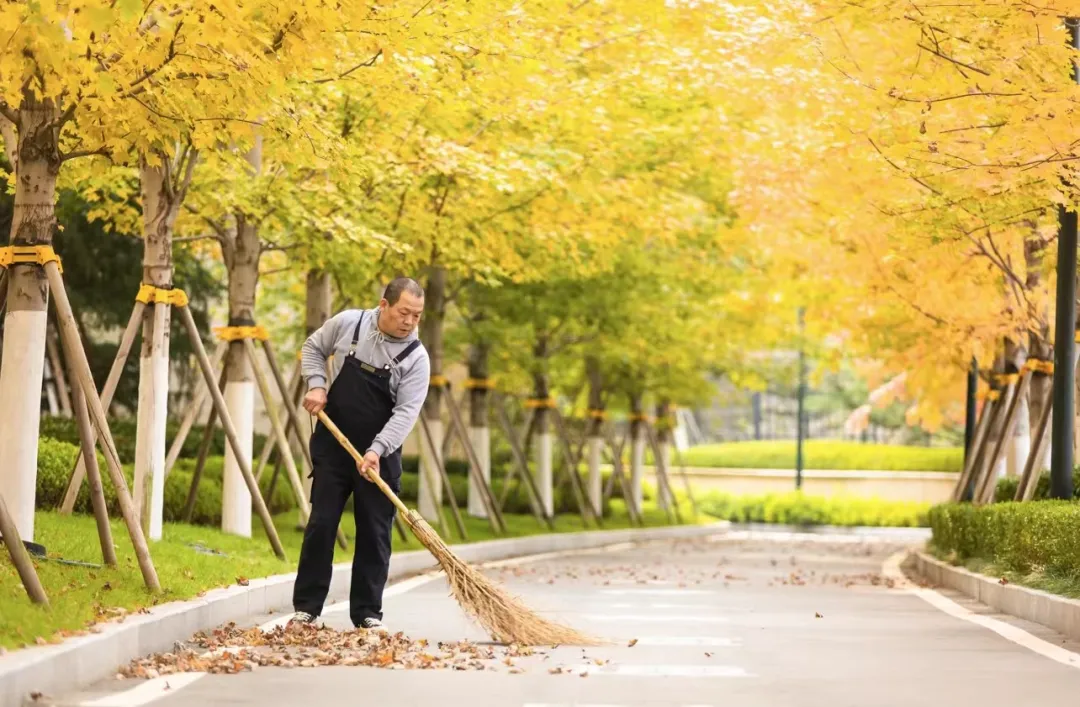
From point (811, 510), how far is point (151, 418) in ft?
114

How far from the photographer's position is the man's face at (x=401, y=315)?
977 cm

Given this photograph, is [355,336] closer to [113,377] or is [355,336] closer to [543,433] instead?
[113,377]

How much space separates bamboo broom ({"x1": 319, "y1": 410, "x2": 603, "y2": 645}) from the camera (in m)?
9.68

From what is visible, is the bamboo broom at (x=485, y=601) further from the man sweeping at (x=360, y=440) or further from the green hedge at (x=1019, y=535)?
the green hedge at (x=1019, y=535)

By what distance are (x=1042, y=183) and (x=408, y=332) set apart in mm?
5818

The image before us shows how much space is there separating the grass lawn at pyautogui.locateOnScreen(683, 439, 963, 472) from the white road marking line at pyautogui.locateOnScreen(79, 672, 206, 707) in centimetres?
4016

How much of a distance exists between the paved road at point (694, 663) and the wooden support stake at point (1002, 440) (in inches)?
141

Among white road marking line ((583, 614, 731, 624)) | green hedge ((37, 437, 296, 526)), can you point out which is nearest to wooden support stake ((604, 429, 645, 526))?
green hedge ((37, 437, 296, 526))

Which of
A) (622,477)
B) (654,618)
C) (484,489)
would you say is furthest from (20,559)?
(622,477)

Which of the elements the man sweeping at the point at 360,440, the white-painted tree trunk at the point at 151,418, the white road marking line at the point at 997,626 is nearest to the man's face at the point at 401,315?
the man sweeping at the point at 360,440

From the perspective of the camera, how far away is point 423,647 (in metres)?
9.39

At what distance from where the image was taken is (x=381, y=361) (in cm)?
992

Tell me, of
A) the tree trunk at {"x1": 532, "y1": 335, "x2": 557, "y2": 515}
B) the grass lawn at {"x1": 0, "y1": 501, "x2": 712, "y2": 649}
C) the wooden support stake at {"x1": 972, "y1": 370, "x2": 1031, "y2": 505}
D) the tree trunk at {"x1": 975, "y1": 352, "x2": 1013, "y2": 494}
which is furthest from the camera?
the tree trunk at {"x1": 532, "y1": 335, "x2": 557, "y2": 515}

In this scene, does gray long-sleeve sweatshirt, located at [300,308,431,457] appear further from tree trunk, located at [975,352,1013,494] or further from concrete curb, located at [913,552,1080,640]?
tree trunk, located at [975,352,1013,494]
